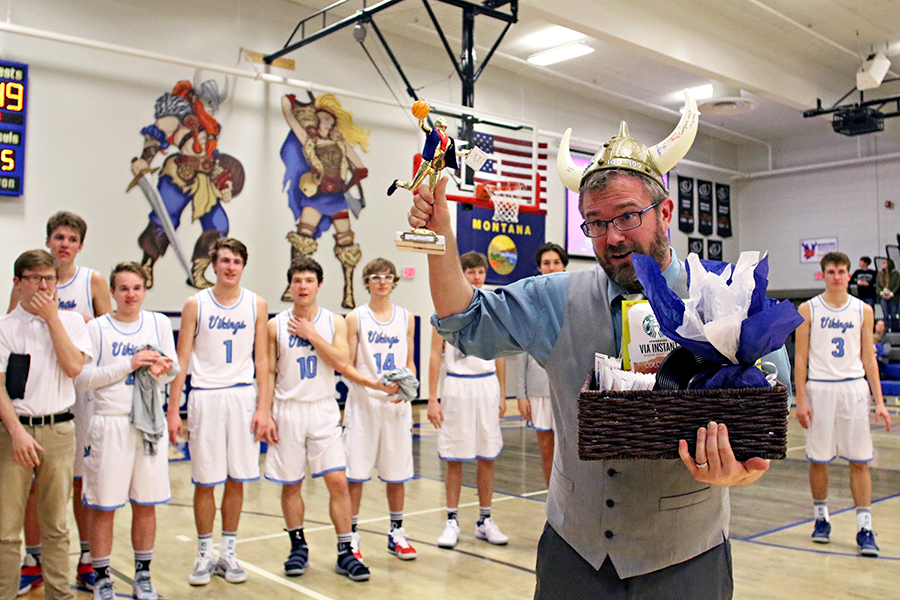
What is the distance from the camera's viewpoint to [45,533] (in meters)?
3.82

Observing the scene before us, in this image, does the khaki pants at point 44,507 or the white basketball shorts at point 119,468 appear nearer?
the khaki pants at point 44,507

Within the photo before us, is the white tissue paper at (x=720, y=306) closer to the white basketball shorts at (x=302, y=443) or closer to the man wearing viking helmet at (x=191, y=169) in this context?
the white basketball shorts at (x=302, y=443)

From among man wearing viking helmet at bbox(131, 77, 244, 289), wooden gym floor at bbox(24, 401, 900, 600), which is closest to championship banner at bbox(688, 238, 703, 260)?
wooden gym floor at bbox(24, 401, 900, 600)

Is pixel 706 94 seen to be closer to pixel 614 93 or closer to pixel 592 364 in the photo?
pixel 614 93

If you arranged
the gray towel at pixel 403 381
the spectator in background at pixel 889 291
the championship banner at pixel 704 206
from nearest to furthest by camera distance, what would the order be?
the gray towel at pixel 403 381 → the spectator in background at pixel 889 291 → the championship banner at pixel 704 206

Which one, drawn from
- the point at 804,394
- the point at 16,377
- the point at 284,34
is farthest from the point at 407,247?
the point at 284,34

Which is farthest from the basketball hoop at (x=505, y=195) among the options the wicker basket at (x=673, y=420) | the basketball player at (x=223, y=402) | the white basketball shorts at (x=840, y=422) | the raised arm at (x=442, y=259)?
the wicker basket at (x=673, y=420)

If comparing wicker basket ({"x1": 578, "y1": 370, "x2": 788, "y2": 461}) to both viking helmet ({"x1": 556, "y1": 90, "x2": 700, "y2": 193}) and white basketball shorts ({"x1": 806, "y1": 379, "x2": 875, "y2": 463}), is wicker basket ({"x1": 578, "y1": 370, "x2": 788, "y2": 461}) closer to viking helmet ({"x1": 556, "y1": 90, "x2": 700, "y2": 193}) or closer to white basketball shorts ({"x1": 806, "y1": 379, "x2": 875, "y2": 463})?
viking helmet ({"x1": 556, "y1": 90, "x2": 700, "y2": 193})

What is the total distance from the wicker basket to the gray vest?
1.17ft

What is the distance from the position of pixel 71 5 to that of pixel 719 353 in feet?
31.5

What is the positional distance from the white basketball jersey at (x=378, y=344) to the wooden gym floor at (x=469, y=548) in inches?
49.2

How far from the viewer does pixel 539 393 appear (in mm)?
5777

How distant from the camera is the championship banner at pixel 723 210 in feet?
58.5

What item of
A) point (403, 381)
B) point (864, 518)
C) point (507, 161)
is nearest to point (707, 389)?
point (403, 381)
